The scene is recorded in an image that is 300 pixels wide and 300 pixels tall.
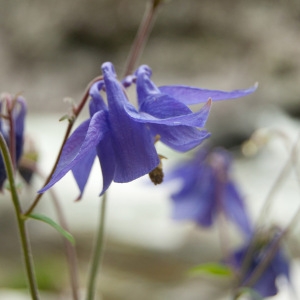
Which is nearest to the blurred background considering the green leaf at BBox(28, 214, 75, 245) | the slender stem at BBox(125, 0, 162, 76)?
the slender stem at BBox(125, 0, 162, 76)

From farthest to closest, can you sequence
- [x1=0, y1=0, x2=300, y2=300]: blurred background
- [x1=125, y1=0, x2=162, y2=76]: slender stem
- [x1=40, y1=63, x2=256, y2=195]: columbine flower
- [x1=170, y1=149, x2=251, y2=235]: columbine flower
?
1. [x1=0, y1=0, x2=300, y2=300]: blurred background
2. [x1=170, y1=149, x2=251, y2=235]: columbine flower
3. [x1=125, y1=0, x2=162, y2=76]: slender stem
4. [x1=40, y1=63, x2=256, y2=195]: columbine flower

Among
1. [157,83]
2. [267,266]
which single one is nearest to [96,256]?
[267,266]

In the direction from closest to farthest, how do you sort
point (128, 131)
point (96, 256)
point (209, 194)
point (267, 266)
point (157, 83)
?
point (128, 131), point (96, 256), point (267, 266), point (209, 194), point (157, 83)

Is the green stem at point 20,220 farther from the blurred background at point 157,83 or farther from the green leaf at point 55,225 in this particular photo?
the blurred background at point 157,83

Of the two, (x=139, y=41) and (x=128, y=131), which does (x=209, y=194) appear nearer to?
(x=139, y=41)

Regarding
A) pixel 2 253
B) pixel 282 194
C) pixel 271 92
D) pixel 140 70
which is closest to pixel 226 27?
pixel 271 92

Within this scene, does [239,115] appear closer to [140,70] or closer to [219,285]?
[219,285]

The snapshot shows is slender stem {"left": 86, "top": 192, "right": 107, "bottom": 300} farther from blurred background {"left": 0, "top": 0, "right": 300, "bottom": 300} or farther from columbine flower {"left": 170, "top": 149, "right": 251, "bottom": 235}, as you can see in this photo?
blurred background {"left": 0, "top": 0, "right": 300, "bottom": 300}
